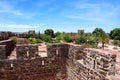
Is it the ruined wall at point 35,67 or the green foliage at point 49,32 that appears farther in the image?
the green foliage at point 49,32

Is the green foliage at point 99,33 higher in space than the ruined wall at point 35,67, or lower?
higher

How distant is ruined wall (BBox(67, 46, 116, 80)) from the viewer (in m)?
4.42

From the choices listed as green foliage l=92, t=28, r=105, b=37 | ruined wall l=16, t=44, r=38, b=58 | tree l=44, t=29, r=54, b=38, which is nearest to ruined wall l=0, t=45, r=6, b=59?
Result: ruined wall l=16, t=44, r=38, b=58

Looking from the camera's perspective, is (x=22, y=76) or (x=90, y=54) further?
(x=22, y=76)

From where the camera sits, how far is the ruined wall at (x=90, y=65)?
442 cm

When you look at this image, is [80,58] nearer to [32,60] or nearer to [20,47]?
[32,60]

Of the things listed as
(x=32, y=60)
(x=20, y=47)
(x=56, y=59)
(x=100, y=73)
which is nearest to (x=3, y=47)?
(x=20, y=47)

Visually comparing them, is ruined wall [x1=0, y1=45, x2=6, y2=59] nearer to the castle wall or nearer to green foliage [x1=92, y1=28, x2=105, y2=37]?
the castle wall

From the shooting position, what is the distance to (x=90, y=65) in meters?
5.53

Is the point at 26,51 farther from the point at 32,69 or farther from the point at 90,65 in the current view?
the point at 90,65

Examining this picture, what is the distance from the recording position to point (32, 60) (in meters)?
7.28

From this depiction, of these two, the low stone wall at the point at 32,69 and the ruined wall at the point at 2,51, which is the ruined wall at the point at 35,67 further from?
the ruined wall at the point at 2,51

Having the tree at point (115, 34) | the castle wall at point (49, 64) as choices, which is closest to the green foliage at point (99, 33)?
the tree at point (115, 34)

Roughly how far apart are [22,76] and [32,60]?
2.59 ft
